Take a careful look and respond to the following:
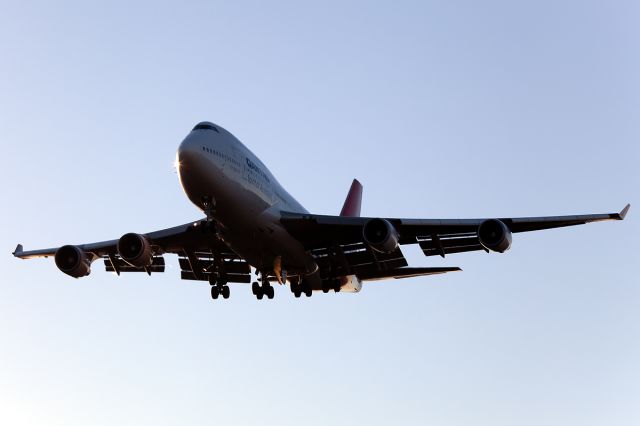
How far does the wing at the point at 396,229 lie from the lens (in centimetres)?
3862

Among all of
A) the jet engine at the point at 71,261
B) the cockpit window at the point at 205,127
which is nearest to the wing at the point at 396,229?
the cockpit window at the point at 205,127

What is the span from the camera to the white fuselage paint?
3491cm

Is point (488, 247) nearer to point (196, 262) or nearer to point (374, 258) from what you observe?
point (374, 258)

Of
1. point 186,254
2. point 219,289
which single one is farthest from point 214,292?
point 186,254

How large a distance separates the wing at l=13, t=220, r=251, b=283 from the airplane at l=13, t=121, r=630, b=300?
47 mm

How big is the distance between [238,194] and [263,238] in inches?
105

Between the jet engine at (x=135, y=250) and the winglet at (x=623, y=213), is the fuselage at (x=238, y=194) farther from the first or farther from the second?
the winglet at (x=623, y=213)

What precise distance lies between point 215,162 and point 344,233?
7743 mm

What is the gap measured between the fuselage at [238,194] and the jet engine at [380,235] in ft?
11.6

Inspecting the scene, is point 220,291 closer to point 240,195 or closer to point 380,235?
point 240,195

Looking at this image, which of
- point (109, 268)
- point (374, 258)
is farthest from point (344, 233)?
point (109, 268)

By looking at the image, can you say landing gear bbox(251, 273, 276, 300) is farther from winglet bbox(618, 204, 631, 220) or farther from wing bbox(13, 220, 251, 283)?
winglet bbox(618, 204, 631, 220)

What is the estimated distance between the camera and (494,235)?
37.7 meters

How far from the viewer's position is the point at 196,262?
43812mm
